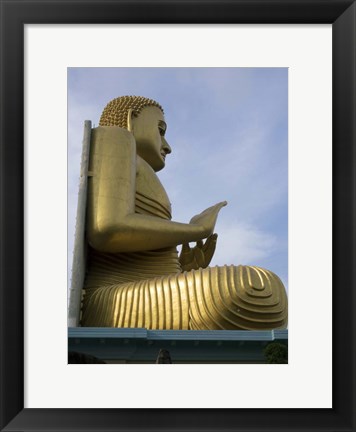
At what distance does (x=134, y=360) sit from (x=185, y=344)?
1.23ft

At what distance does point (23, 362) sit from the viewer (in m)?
4.37

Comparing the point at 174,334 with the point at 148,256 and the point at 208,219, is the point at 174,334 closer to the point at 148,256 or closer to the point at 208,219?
the point at 148,256

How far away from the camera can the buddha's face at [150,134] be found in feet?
28.6

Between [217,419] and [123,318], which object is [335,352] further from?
[123,318]

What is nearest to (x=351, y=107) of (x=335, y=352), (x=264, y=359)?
(x=335, y=352)

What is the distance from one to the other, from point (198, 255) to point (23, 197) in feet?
14.0

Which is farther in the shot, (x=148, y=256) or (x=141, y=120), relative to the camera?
(x=141, y=120)

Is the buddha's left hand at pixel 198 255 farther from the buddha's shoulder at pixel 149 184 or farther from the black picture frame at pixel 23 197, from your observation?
the black picture frame at pixel 23 197

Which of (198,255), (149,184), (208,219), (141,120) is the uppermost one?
(141,120)

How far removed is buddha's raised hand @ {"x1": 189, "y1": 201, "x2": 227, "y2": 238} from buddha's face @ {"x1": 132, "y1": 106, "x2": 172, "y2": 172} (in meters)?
0.98

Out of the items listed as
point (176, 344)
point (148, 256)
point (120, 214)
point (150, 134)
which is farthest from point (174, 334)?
point (150, 134)

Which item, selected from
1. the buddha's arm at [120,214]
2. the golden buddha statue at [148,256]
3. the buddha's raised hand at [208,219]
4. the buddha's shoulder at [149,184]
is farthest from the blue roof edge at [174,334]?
the buddha's shoulder at [149,184]

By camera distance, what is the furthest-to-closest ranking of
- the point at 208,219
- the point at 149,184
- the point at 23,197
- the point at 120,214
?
the point at 149,184 → the point at 208,219 → the point at 120,214 → the point at 23,197

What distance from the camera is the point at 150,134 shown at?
28.7 feet
